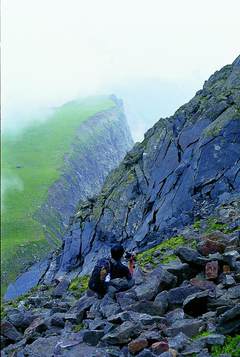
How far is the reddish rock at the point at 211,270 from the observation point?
20.7m

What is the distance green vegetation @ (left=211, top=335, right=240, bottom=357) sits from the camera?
47.4 ft

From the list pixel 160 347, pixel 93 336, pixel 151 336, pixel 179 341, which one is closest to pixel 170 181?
pixel 93 336

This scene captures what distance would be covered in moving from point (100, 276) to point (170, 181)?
33.3 meters

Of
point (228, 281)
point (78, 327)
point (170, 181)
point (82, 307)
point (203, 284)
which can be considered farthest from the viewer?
point (170, 181)

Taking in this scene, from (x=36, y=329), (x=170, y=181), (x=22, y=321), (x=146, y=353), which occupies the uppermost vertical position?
(x=170, y=181)

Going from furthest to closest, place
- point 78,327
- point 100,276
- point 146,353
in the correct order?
point 100,276
point 78,327
point 146,353

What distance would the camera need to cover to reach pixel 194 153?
55.5 meters

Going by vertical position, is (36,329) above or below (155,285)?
above

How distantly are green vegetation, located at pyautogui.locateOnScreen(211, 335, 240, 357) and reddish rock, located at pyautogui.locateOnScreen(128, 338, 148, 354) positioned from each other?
2386 millimetres

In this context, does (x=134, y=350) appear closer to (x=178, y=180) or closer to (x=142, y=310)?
(x=142, y=310)

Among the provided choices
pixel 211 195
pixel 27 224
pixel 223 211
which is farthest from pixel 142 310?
pixel 27 224

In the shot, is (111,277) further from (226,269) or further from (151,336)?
(151,336)

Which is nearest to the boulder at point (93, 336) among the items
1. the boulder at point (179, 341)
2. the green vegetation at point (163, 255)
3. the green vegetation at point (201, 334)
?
the boulder at point (179, 341)

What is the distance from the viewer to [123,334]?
17.5m
